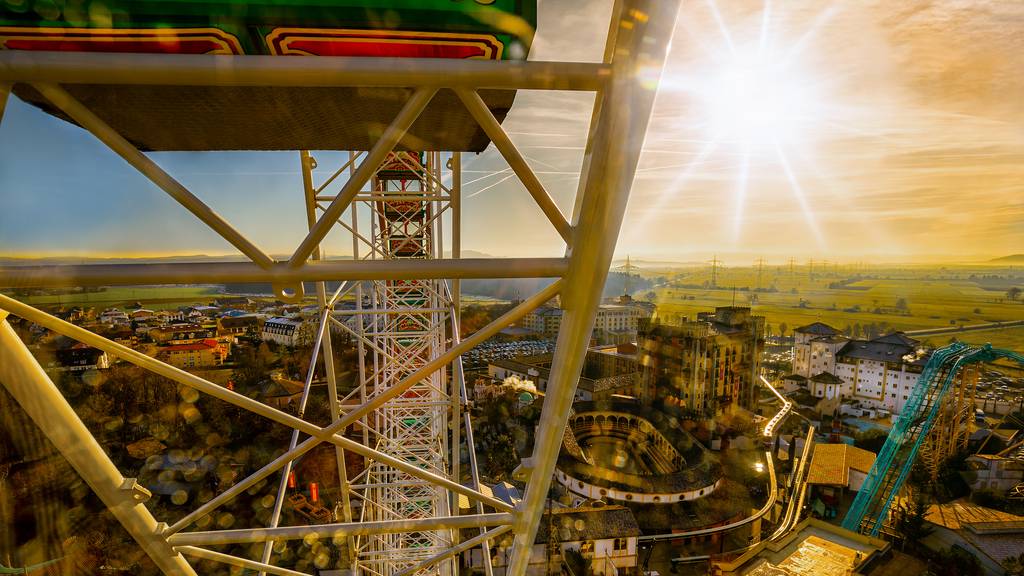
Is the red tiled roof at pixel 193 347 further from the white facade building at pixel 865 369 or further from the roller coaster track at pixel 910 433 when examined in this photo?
the white facade building at pixel 865 369

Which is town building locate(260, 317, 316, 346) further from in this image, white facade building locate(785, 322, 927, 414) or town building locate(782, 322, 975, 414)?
white facade building locate(785, 322, 927, 414)

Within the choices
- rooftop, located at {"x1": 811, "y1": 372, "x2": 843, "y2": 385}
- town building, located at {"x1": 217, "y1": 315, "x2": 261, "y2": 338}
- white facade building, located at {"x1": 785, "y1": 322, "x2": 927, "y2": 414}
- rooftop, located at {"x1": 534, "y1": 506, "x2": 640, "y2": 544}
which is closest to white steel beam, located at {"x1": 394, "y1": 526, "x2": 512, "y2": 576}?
rooftop, located at {"x1": 534, "y1": 506, "x2": 640, "y2": 544}

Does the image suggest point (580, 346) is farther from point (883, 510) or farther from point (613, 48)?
point (883, 510)

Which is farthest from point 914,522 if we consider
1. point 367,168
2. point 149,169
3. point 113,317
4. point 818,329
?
point 113,317

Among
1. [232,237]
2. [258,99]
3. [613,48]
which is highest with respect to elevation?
[613,48]

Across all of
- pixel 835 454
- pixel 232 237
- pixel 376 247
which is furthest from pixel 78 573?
pixel 835 454

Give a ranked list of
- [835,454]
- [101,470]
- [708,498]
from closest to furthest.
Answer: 1. [101,470]
2. [708,498]
3. [835,454]
